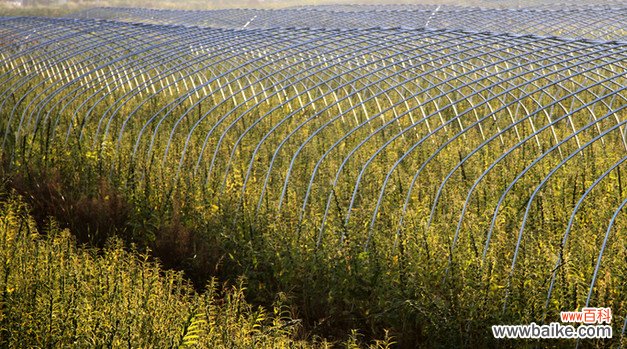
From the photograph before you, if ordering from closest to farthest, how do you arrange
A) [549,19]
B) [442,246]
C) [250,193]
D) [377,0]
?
[442,246], [250,193], [549,19], [377,0]

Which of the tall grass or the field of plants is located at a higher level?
the tall grass

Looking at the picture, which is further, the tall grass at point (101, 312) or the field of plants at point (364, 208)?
the field of plants at point (364, 208)

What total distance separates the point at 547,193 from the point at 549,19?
619 inches

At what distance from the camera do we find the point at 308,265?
21.5ft

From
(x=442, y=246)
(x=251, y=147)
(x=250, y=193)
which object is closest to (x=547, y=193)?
(x=442, y=246)

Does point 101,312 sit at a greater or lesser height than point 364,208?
greater

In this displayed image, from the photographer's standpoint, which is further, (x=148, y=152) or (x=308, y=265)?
(x=148, y=152)

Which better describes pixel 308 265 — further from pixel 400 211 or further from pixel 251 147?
pixel 251 147

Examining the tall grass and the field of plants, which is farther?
the field of plants

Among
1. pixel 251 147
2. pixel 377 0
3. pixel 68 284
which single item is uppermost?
pixel 68 284

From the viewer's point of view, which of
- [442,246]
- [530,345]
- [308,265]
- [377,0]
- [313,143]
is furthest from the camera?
[377,0]

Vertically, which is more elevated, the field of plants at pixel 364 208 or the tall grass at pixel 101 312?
the tall grass at pixel 101 312

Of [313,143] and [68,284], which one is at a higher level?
[68,284]

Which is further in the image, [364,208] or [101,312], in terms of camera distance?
[364,208]
